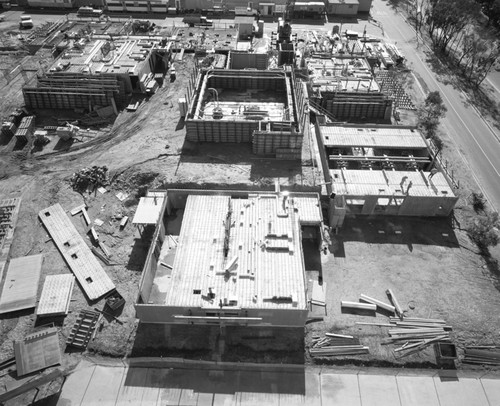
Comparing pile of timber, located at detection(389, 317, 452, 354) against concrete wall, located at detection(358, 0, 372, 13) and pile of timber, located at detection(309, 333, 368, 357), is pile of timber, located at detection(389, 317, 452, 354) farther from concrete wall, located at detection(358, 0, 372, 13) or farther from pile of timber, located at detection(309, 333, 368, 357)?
concrete wall, located at detection(358, 0, 372, 13)

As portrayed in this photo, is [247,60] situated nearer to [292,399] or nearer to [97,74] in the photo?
[97,74]

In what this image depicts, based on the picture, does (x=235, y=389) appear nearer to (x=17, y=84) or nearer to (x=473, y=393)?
(x=473, y=393)

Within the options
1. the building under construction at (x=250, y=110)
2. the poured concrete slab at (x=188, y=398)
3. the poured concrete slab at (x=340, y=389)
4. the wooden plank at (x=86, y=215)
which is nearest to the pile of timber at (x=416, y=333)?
the poured concrete slab at (x=340, y=389)

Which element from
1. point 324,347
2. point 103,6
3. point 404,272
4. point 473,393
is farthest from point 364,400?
point 103,6

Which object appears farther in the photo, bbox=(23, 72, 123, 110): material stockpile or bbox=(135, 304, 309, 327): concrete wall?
bbox=(23, 72, 123, 110): material stockpile

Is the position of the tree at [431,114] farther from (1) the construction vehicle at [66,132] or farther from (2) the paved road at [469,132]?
(1) the construction vehicle at [66,132]

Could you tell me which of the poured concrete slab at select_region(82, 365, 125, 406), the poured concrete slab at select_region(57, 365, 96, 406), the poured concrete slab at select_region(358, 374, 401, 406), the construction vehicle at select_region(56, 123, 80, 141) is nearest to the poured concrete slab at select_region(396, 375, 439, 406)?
the poured concrete slab at select_region(358, 374, 401, 406)

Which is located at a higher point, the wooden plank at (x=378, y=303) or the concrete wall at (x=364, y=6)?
the concrete wall at (x=364, y=6)
